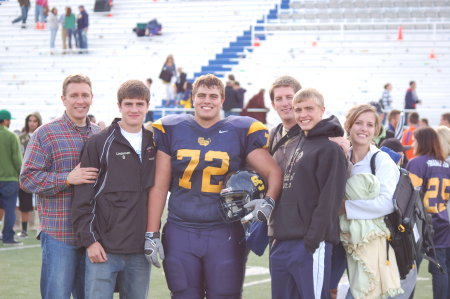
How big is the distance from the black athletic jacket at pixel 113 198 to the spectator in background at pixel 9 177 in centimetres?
528

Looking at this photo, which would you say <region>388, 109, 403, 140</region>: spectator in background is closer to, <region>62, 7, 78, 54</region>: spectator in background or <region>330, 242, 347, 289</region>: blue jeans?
<region>330, 242, 347, 289</region>: blue jeans

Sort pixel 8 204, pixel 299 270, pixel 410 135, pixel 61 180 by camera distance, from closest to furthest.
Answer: pixel 299 270 → pixel 61 180 → pixel 8 204 → pixel 410 135

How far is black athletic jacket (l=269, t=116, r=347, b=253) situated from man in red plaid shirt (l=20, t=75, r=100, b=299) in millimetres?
1160

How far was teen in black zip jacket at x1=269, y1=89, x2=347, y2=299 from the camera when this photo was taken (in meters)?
4.88

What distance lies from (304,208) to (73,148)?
4.76 feet

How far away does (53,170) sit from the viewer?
5.16 metres

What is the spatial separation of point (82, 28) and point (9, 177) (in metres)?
16.0

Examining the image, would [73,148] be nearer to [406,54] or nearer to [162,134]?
[162,134]

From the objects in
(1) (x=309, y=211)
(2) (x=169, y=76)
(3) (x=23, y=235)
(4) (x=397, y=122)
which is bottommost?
(3) (x=23, y=235)

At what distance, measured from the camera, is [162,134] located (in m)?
5.18

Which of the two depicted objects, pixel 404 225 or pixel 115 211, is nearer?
pixel 115 211

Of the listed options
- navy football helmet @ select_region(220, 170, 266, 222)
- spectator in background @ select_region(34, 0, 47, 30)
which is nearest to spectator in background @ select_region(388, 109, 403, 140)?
navy football helmet @ select_region(220, 170, 266, 222)

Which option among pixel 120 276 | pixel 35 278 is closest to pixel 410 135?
pixel 35 278

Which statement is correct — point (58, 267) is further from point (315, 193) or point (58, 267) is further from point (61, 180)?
point (315, 193)
